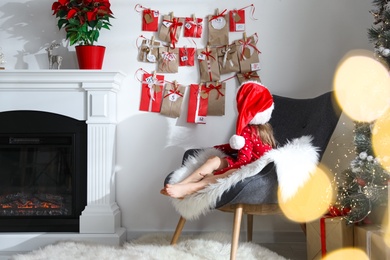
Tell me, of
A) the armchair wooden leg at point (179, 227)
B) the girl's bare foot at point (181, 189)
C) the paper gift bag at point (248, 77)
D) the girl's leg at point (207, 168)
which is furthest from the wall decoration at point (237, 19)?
the armchair wooden leg at point (179, 227)

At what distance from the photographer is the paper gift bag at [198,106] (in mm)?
3633

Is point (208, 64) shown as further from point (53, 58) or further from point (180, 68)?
point (53, 58)

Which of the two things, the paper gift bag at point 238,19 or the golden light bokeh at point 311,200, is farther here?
the paper gift bag at point 238,19

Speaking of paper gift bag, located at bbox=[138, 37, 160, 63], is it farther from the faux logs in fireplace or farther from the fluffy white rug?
the fluffy white rug

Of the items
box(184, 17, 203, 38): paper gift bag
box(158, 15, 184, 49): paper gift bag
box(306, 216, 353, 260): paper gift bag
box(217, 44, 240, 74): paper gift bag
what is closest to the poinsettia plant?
box(158, 15, 184, 49): paper gift bag

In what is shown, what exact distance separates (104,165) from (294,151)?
1289 millimetres

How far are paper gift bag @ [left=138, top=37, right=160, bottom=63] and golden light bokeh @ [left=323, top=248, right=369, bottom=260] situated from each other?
1.74 m

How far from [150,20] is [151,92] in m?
0.49

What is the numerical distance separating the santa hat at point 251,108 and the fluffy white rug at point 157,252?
0.58m

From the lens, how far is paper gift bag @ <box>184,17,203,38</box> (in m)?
3.66

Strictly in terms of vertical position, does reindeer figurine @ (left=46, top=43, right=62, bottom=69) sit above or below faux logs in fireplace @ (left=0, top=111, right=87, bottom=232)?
above

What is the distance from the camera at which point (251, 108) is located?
10.0 ft

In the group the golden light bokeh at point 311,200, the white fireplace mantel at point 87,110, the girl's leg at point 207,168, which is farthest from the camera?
the white fireplace mantel at point 87,110

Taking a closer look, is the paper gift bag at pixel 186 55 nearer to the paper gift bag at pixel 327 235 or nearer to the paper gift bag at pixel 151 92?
the paper gift bag at pixel 151 92
